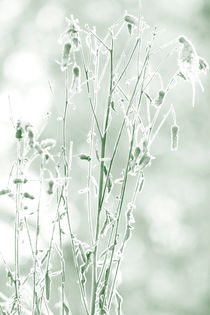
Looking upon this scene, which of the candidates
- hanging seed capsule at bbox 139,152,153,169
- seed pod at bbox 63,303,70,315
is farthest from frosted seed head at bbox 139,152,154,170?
seed pod at bbox 63,303,70,315

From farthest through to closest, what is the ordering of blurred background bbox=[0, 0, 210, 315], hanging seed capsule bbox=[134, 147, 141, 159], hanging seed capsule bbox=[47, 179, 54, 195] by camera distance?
blurred background bbox=[0, 0, 210, 315] < hanging seed capsule bbox=[134, 147, 141, 159] < hanging seed capsule bbox=[47, 179, 54, 195]

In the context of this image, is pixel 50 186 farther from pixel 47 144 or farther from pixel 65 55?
pixel 65 55

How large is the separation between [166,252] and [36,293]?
167 inches

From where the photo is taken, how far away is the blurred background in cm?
536

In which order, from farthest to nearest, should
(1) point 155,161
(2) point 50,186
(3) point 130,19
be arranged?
(1) point 155,161 < (3) point 130,19 < (2) point 50,186

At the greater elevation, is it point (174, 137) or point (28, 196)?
point (174, 137)

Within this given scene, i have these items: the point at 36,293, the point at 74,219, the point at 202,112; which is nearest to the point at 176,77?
the point at 36,293

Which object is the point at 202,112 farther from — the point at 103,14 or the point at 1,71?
the point at 1,71

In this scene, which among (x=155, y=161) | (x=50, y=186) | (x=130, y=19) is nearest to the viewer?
(x=50, y=186)

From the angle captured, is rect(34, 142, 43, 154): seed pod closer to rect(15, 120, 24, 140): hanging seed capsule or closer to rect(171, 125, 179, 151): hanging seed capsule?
rect(15, 120, 24, 140): hanging seed capsule

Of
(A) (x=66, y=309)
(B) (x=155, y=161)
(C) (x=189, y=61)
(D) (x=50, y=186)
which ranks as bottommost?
(A) (x=66, y=309)

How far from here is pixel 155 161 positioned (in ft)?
18.1

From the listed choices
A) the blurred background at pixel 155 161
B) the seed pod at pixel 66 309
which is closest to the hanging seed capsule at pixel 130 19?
the seed pod at pixel 66 309

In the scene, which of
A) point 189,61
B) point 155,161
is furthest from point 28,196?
point 155,161
